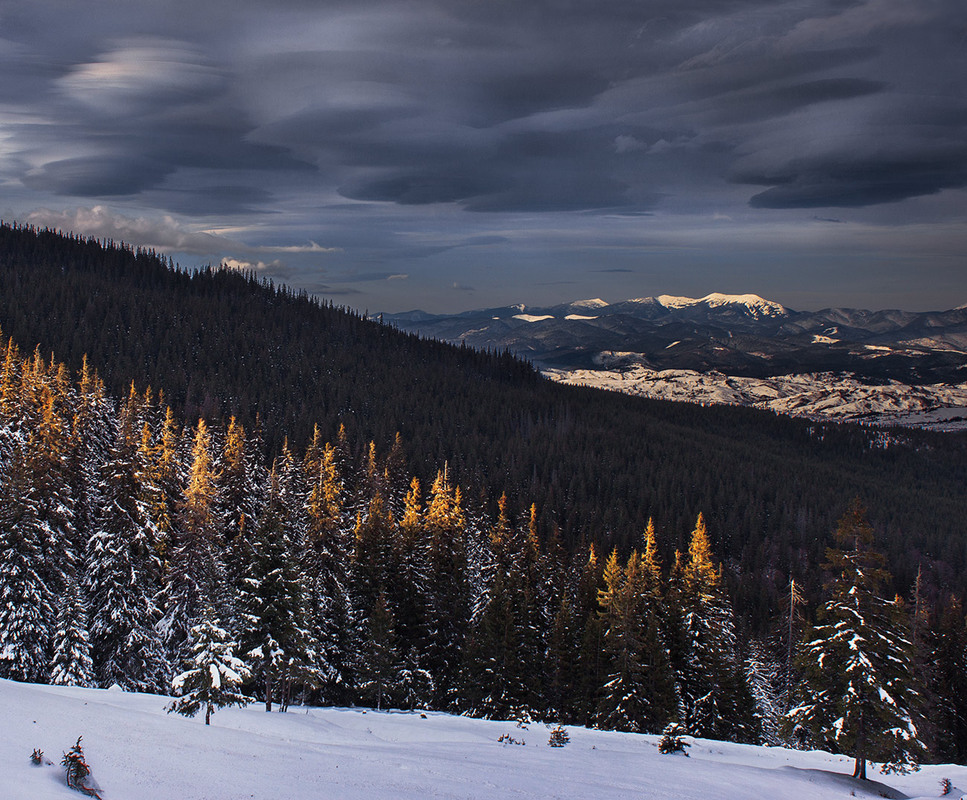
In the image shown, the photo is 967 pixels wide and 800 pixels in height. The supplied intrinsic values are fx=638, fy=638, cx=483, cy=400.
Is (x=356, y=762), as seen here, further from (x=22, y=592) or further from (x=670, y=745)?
(x=22, y=592)

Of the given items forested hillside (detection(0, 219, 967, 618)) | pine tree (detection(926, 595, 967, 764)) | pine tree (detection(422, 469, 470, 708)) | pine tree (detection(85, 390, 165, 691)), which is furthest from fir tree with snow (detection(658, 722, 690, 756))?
forested hillside (detection(0, 219, 967, 618))

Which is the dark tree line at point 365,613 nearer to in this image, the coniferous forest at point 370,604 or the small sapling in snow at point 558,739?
the coniferous forest at point 370,604

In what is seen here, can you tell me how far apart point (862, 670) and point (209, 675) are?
29958 millimetres

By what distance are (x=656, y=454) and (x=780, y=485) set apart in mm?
36670

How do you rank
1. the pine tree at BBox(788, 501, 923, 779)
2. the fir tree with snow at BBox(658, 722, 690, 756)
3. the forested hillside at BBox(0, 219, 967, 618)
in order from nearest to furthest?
the pine tree at BBox(788, 501, 923, 779) → the fir tree with snow at BBox(658, 722, 690, 756) → the forested hillside at BBox(0, 219, 967, 618)

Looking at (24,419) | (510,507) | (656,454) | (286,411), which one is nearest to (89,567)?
(24,419)

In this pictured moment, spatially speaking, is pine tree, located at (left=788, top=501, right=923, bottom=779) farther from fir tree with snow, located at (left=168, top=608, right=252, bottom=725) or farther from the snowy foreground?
fir tree with snow, located at (left=168, top=608, right=252, bottom=725)

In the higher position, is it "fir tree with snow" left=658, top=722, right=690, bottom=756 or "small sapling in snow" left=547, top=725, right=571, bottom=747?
"fir tree with snow" left=658, top=722, right=690, bottom=756

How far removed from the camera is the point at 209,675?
29109mm

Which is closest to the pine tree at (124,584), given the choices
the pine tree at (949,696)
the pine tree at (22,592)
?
the pine tree at (22,592)

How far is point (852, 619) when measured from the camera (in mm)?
29672

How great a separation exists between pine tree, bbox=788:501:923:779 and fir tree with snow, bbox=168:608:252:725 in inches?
1078

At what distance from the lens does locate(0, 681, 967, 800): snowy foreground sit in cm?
1747

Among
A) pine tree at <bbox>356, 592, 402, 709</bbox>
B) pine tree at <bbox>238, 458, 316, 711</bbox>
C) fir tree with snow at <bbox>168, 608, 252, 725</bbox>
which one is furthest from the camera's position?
pine tree at <bbox>356, 592, 402, 709</bbox>
